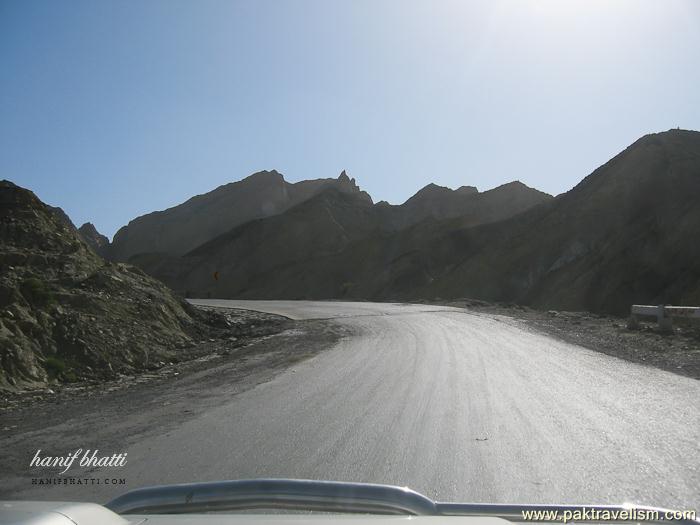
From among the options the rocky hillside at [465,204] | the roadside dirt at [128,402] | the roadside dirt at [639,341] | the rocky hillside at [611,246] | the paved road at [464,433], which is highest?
the rocky hillside at [465,204]

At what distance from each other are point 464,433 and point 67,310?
10880mm

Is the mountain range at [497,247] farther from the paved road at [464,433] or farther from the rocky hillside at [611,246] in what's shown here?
the paved road at [464,433]

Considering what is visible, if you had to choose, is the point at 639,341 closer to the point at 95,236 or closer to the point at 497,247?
the point at 497,247

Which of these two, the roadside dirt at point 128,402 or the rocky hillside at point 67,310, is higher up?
the rocky hillside at point 67,310

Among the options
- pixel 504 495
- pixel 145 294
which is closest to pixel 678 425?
pixel 504 495

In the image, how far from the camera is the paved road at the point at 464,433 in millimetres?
5059

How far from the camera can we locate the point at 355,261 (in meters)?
86.1

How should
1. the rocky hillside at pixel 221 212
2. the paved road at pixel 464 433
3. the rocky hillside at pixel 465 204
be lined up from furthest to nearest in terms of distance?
the rocky hillside at pixel 221 212, the rocky hillside at pixel 465 204, the paved road at pixel 464 433

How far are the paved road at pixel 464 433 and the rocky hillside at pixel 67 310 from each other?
4.51 meters

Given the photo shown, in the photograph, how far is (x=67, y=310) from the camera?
554 inches

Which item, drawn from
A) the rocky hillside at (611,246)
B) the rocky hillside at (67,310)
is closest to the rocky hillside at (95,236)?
the rocky hillside at (611,246)

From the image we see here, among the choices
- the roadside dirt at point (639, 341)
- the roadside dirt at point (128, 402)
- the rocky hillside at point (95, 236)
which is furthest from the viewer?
the rocky hillside at point (95, 236)

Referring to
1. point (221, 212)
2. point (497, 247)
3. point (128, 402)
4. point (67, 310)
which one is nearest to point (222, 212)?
point (221, 212)

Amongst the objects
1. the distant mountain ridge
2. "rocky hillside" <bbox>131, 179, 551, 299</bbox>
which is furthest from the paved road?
the distant mountain ridge
